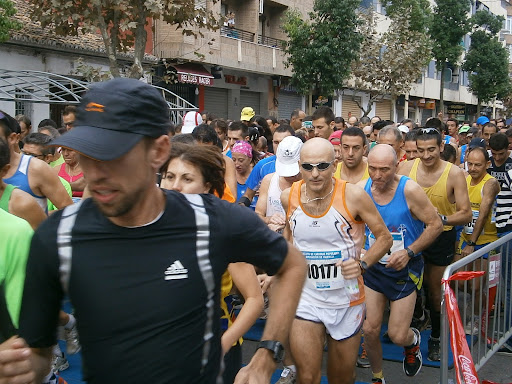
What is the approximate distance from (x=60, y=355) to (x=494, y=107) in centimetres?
6537

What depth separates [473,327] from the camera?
196 inches

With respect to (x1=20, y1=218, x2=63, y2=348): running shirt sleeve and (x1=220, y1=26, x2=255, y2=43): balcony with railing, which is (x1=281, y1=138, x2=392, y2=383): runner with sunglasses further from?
(x1=220, y1=26, x2=255, y2=43): balcony with railing

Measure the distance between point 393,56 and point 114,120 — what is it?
28.7 metres

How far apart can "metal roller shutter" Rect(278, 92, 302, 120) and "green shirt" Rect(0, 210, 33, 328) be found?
27.6 m

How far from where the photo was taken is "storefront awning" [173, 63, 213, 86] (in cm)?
2202

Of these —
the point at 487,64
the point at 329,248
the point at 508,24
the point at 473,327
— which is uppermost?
the point at 508,24

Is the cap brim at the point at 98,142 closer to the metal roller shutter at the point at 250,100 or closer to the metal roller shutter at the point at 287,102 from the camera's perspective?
the metal roller shutter at the point at 250,100

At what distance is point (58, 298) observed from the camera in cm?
186

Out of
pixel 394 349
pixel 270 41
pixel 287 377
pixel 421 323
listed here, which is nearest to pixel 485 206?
pixel 421 323

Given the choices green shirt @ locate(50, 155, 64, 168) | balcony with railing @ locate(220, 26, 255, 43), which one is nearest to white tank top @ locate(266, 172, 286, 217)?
green shirt @ locate(50, 155, 64, 168)

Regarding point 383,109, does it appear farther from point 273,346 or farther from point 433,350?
point 273,346

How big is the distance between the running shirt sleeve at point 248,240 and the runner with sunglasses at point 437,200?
4.42 meters

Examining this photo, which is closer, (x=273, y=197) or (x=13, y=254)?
(x=13, y=254)

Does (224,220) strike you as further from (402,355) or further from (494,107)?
(494,107)
